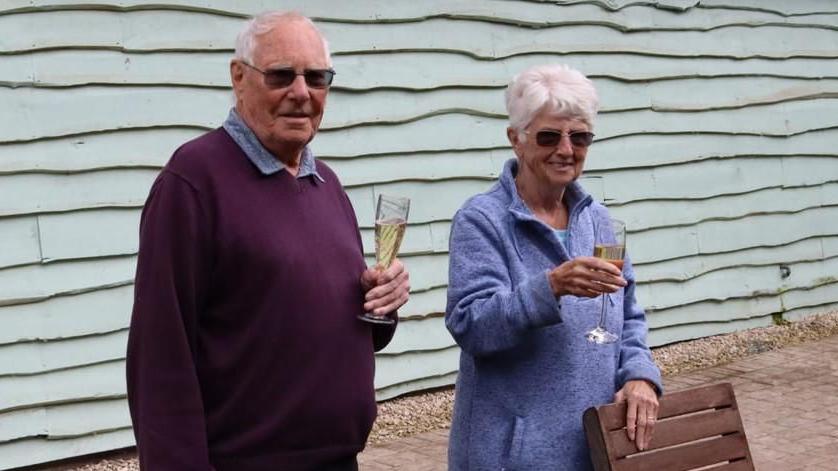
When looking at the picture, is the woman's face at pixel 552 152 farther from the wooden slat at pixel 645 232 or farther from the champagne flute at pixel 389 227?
the wooden slat at pixel 645 232

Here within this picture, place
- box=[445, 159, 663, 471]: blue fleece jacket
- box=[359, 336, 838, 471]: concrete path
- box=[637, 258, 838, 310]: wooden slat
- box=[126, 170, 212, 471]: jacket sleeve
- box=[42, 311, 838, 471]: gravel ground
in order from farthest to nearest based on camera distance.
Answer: box=[637, 258, 838, 310]: wooden slat → box=[42, 311, 838, 471]: gravel ground → box=[359, 336, 838, 471]: concrete path → box=[445, 159, 663, 471]: blue fleece jacket → box=[126, 170, 212, 471]: jacket sleeve

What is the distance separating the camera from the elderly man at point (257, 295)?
262 centimetres

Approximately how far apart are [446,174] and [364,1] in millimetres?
1030

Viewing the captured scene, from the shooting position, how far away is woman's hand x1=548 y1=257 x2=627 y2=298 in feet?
9.51

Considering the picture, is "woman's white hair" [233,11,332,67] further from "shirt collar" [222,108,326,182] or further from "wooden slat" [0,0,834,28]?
"wooden slat" [0,0,834,28]

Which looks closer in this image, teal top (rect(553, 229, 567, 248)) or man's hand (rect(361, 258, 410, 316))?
man's hand (rect(361, 258, 410, 316))

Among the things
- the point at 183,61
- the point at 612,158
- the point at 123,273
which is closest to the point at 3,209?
the point at 123,273

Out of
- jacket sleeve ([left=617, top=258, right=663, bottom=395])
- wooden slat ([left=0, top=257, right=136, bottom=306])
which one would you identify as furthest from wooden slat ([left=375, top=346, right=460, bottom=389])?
jacket sleeve ([left=617, top=258, right=663, bottom=395])

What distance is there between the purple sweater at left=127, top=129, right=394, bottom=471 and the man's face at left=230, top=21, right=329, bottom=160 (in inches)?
2.9

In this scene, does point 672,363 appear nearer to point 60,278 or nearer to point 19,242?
point 60,278

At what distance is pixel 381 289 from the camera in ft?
9.50

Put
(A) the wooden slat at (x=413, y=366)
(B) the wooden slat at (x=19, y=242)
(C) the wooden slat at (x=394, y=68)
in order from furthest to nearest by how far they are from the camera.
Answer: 1. (A) the wooden slat at (x=413, y=366)
2. (C) the wooden slat at (x=394, y=68)
3. (B) the wooden slat at (x=19, y=242)

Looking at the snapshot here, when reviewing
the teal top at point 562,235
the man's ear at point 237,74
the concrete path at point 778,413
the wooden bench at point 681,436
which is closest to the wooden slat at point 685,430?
the wooden bench at point 681,436

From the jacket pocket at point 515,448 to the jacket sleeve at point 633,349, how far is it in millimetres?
299
